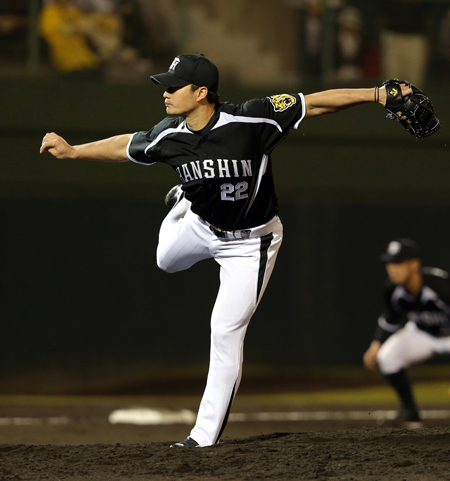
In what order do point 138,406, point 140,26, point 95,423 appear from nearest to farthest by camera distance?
1. point 95,423
2. point 138,406
3. point 140,26

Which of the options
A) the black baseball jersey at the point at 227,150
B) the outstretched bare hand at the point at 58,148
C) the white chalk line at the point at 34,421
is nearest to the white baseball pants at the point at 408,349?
the white chalk line at the point at 34,421

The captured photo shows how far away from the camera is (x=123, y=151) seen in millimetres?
3891

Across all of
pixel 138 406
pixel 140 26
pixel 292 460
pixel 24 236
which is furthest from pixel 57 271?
pixel 292 460

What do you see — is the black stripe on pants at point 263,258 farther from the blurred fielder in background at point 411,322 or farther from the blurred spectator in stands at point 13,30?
the blurred spectator in stands at point 13,30

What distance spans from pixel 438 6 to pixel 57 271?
5.15m


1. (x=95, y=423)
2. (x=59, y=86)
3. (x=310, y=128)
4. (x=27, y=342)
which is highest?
(x=59, y=86)

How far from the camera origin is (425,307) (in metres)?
6.69

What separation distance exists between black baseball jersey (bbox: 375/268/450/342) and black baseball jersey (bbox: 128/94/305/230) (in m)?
3.18

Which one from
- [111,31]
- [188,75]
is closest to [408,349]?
[188,75]

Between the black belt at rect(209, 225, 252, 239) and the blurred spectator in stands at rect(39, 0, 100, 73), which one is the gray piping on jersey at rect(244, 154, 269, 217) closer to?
the black belt at rect(209, 225, 252, 239)

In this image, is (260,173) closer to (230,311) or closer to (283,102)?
(283,102)

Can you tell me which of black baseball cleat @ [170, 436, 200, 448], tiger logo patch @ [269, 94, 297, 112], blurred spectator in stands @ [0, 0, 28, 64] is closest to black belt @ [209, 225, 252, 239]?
tiger logo patch @ [269, 94, 297, 112]

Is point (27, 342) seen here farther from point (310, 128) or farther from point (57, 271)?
point (310, 128)

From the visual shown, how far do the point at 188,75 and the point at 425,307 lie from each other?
12.6ft
